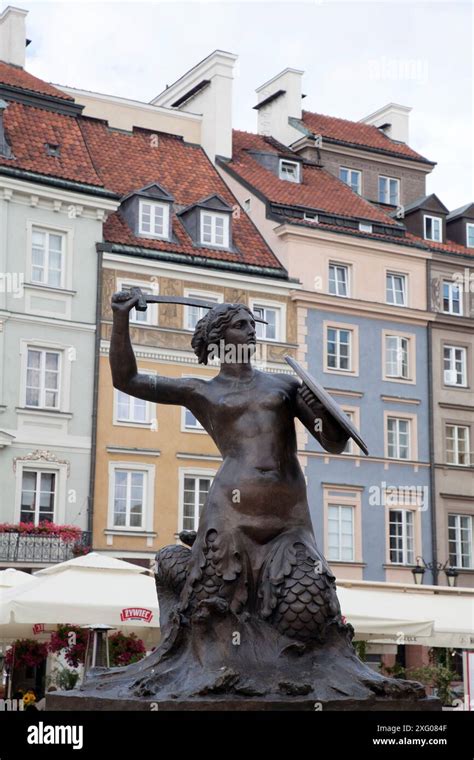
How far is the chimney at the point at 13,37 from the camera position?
3394cm

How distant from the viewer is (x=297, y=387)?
655 centimetres

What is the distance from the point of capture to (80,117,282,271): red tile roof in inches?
1266

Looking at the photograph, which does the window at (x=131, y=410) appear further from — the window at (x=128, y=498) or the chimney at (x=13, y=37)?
the chimney at (x=13, y=37)

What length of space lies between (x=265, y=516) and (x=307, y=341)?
88.4ft

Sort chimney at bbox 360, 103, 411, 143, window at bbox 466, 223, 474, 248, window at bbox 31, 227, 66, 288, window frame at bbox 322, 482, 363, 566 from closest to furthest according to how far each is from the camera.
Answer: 1. window at bbox 31, 227, 66, 288
2. window frame at bbox 322, 482, 363, 566
3. window at bbox 466, 223, 474, 248
4. chimney at bbox 360, 103, 411, 143

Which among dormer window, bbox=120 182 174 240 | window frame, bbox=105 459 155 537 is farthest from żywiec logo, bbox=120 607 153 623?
dormer window, bbox=120 182 174 240

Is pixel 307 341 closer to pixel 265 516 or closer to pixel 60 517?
pixel 60 517

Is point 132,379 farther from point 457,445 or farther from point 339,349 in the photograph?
point 457,445

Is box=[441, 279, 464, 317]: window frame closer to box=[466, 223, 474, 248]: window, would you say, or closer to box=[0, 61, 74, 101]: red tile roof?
box=[466, 223, 474, 248]: window

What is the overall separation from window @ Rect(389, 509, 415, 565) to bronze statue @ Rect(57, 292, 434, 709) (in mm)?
26833

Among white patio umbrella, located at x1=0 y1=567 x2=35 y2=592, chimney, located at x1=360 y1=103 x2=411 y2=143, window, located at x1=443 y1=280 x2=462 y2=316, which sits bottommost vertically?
white patio umbrella, located at x1=0 y1=567 x2=35 y2=592

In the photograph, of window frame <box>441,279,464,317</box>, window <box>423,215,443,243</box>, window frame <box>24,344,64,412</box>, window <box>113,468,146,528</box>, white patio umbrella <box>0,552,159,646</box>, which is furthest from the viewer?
window <box>423,215,443,243</box>

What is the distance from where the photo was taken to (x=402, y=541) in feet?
108

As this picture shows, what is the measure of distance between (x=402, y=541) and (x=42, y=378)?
10623 millimetres
